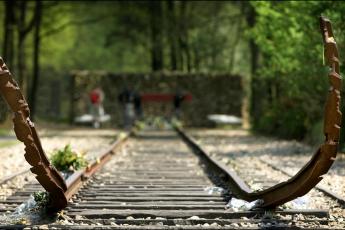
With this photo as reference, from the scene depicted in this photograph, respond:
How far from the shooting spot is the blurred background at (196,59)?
741 inches

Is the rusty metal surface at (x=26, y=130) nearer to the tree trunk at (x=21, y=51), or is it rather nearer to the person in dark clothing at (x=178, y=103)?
the tree trunk at (x=21, y=51)

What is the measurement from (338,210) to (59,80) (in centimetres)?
A: 5212

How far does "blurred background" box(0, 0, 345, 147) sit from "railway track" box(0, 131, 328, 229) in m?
1.84

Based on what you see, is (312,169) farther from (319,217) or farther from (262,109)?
(262,109)

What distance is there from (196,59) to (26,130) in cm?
4055

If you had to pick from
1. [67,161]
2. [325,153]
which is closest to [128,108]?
[67,161]

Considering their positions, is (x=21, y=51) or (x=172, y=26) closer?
(x=21, y=51)

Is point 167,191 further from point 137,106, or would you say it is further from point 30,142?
point 137,106

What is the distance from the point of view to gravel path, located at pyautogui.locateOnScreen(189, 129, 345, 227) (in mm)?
7757

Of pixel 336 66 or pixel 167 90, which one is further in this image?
pixel 167 90

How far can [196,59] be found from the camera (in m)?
46.7

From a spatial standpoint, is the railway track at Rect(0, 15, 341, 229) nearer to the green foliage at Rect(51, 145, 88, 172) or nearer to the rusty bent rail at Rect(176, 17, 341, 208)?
the rusty bent rail at Rect(176, 17, 341, 208)

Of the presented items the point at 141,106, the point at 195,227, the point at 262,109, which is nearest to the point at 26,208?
the point at 195,227

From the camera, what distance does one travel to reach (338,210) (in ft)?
24.4
